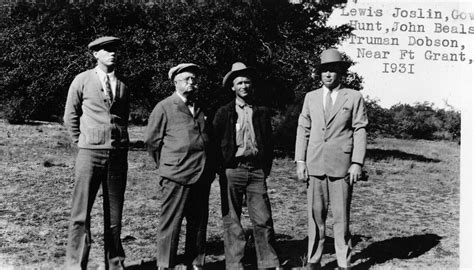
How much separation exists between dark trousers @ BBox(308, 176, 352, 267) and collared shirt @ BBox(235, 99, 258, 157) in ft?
2.23

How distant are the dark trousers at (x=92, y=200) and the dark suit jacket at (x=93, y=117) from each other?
0.10 meters

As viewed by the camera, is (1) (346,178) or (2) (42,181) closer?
(1) (346,178)

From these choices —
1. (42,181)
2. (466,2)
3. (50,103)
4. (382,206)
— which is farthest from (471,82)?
(50,103)

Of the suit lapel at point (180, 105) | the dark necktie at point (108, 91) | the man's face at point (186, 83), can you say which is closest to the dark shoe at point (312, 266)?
the suit lapel at point (180, 105)

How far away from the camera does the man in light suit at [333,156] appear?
4.40 m

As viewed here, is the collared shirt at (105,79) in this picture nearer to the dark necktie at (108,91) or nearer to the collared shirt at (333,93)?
the dark necktie at (108,91)

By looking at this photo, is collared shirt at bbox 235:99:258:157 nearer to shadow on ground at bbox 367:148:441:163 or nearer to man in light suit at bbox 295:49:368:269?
man in light suit at bbox 295:49:368:269

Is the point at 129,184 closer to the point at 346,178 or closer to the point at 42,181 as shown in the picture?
the point at 42,181

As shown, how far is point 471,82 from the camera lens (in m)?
6.46

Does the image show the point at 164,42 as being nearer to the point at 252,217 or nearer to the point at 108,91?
the point at 108,91

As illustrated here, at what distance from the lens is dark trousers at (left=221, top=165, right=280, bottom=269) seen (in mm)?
4332

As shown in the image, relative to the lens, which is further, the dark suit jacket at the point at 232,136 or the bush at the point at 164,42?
the bush at the point at 164,42

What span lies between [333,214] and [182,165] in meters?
1.47

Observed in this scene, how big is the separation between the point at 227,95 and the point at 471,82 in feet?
27.2
